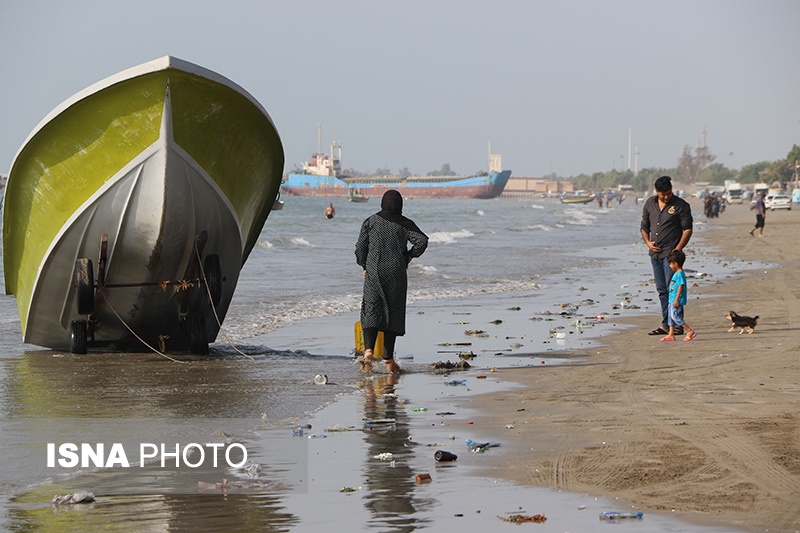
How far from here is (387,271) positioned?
9086mm

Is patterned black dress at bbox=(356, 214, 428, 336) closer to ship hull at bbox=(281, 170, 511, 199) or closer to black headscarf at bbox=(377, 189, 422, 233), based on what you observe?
black headscarf at bbox=(377, 189, 422, 233)

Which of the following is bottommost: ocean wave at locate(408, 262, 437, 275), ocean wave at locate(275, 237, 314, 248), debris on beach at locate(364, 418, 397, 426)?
ocean wave at locate(275, 237, 314, 248)

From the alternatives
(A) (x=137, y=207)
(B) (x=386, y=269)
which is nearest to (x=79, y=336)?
(A) (x=137, y=207)

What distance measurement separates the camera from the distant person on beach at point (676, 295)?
10.6 metres

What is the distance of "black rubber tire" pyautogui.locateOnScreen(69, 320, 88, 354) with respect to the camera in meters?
10.9

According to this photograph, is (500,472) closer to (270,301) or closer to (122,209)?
(122,209)

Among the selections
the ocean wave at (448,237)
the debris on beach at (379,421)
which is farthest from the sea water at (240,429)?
the ocean wave at (448,237)

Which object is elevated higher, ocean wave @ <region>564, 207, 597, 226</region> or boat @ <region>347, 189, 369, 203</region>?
boat @ <region>347, 189, 369, 203</region>

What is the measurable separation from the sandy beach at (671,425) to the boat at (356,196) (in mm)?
135952

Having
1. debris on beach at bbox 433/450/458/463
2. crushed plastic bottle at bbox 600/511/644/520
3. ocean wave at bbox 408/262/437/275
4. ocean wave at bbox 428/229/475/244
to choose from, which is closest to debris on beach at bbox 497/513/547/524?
crushed plastic bottle at bbox 600/511/644/520

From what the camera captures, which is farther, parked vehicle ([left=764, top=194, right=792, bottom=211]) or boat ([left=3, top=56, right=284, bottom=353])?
parked vehicle ([left=764, top=194, right=792, bottom=211])

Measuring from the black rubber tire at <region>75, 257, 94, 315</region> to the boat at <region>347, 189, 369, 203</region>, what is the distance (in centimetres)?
13571

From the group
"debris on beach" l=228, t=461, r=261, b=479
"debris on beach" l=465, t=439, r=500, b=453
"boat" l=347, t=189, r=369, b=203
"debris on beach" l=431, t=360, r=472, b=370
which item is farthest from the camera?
"boat" l=347, t=189, r=369, b=203

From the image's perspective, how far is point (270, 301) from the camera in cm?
1745
